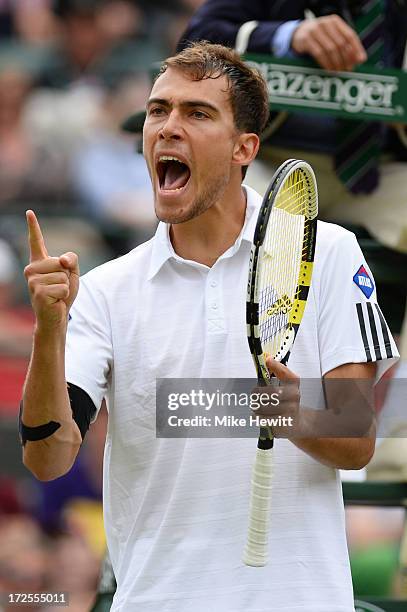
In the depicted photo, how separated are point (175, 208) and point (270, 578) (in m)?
0.66

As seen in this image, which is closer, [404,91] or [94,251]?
[404,91]

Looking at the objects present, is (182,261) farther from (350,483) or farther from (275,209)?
(350,483)

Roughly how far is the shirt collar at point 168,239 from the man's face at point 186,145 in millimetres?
64

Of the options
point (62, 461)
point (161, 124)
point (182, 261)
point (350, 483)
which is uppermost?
point (161, 124)

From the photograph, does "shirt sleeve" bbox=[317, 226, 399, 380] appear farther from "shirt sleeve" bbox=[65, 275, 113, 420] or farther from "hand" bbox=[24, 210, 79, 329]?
"hand" bbox=[24, 210, 79, 329]

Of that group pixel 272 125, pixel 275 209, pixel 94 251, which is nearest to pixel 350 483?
pixel 272 125

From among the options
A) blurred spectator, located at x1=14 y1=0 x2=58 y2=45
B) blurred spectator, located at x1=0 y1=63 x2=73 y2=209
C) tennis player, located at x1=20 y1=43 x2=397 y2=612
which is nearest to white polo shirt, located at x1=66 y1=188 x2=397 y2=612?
tennis player, located at x1=20 y1=43 x2=397 y2=612

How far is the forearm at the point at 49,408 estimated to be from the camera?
2.36 metres

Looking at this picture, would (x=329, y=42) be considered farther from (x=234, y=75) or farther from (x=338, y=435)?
(x=338, y=435)

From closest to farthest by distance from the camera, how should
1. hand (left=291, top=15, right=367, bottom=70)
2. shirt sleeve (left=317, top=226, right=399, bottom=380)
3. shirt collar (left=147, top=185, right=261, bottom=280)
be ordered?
1. shirt sleeve (left=317, top=226, right=399, bottom=380)
2. shirt collar (left=147, top=185, right=261, bottom=280)
3. hand (left=291, top=15, right=367, bottom=70)

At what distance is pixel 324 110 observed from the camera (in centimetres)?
354

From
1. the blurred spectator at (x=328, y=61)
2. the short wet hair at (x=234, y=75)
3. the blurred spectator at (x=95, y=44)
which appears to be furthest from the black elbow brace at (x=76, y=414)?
the blurred spectator at (x=95, y=44)

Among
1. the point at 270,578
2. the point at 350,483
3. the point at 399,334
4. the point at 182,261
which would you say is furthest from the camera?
the point at 399,334

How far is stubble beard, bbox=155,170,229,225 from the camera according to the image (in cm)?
264
